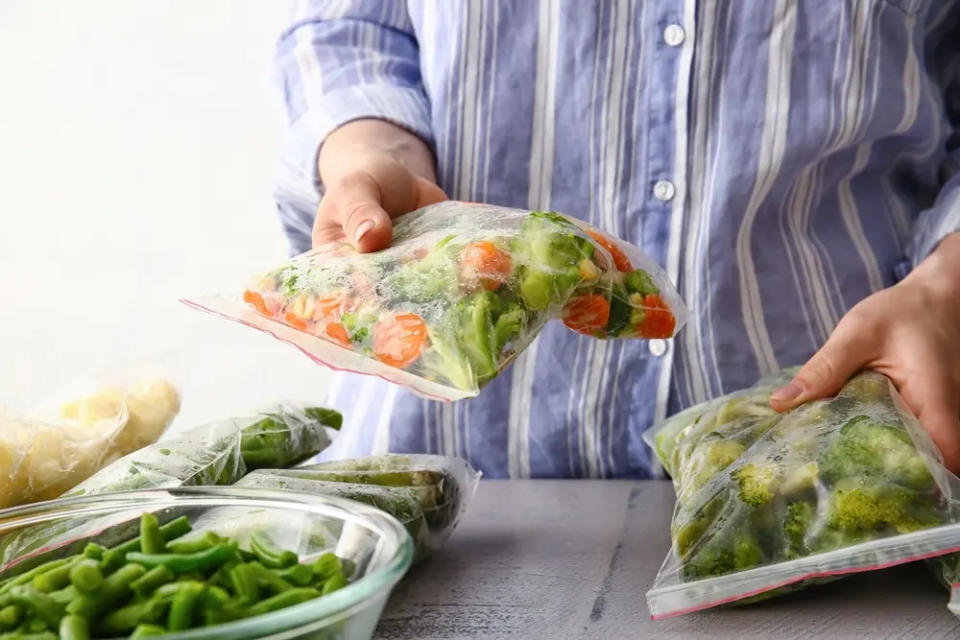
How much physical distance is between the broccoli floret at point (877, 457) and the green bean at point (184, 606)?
1.31ft

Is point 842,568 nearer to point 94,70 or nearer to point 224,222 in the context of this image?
point 224,222

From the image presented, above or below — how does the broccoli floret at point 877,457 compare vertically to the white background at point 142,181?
below

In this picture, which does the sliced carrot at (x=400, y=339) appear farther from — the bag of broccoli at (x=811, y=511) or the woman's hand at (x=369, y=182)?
the bag of broccoli at (x=811, y=511)

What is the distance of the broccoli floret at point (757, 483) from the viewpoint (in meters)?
0.66

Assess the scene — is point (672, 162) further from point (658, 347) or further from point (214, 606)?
point (214, 606)

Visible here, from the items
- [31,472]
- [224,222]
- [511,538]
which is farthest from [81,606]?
[224,222]

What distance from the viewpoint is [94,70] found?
216cm

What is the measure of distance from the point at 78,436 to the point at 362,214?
0.27 m

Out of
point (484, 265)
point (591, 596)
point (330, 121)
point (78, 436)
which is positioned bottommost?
point (591, 596)

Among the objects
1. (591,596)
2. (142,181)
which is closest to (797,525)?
(591,596)

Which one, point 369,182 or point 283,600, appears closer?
point 283,600

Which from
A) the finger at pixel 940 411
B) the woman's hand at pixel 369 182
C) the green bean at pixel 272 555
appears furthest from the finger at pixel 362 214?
the finger at pixel 940 411

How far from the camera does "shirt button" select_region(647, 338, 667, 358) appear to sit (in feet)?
3.28

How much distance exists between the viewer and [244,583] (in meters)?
0.48
